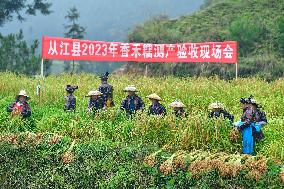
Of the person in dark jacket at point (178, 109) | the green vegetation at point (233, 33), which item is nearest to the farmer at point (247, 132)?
the person in dark jacket at point (178, 109)

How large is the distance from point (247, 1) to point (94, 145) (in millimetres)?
31488

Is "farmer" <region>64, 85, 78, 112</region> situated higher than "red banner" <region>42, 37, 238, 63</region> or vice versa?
"red banner" <region>42, 37, 238, 63</region>

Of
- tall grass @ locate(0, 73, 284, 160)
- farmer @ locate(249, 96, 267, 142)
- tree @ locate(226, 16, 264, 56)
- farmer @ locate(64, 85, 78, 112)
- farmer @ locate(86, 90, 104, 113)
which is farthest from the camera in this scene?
tree @ locate(226, 16, 264, 56)

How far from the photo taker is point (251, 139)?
7.91m

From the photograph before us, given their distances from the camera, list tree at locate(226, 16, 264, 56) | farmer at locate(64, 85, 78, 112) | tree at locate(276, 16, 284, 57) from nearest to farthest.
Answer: farmer at locate(64, 85, 78, 112), tree at locate(276, 16, 284, 57), tree at locate(226, 16, 264, 56)

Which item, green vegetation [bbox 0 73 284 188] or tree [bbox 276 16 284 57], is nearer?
green vegetation [bbox 0 73 284 188]

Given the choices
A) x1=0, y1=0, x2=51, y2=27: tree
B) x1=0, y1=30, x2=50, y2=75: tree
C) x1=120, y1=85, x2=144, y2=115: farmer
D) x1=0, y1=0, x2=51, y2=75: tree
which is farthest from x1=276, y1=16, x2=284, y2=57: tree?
x1=120, y1=85, x2=144, y2=115: farmer

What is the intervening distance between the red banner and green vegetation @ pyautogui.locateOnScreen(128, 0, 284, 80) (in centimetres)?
915

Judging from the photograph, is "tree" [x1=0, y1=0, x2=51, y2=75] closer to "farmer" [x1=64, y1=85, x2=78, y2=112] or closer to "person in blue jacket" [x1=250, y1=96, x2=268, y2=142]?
"farmer" [x1=64, y1=85, x2=78, y2=112]

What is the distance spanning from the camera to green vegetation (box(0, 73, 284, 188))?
6945mm

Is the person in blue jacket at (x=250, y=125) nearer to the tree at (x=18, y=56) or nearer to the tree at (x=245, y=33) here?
the tree at (x=245, y=33)

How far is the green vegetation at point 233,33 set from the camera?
87.1 feet

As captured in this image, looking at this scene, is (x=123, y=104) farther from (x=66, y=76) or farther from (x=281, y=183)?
(x=66, y=76)

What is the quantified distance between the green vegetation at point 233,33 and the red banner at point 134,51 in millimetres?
9152
